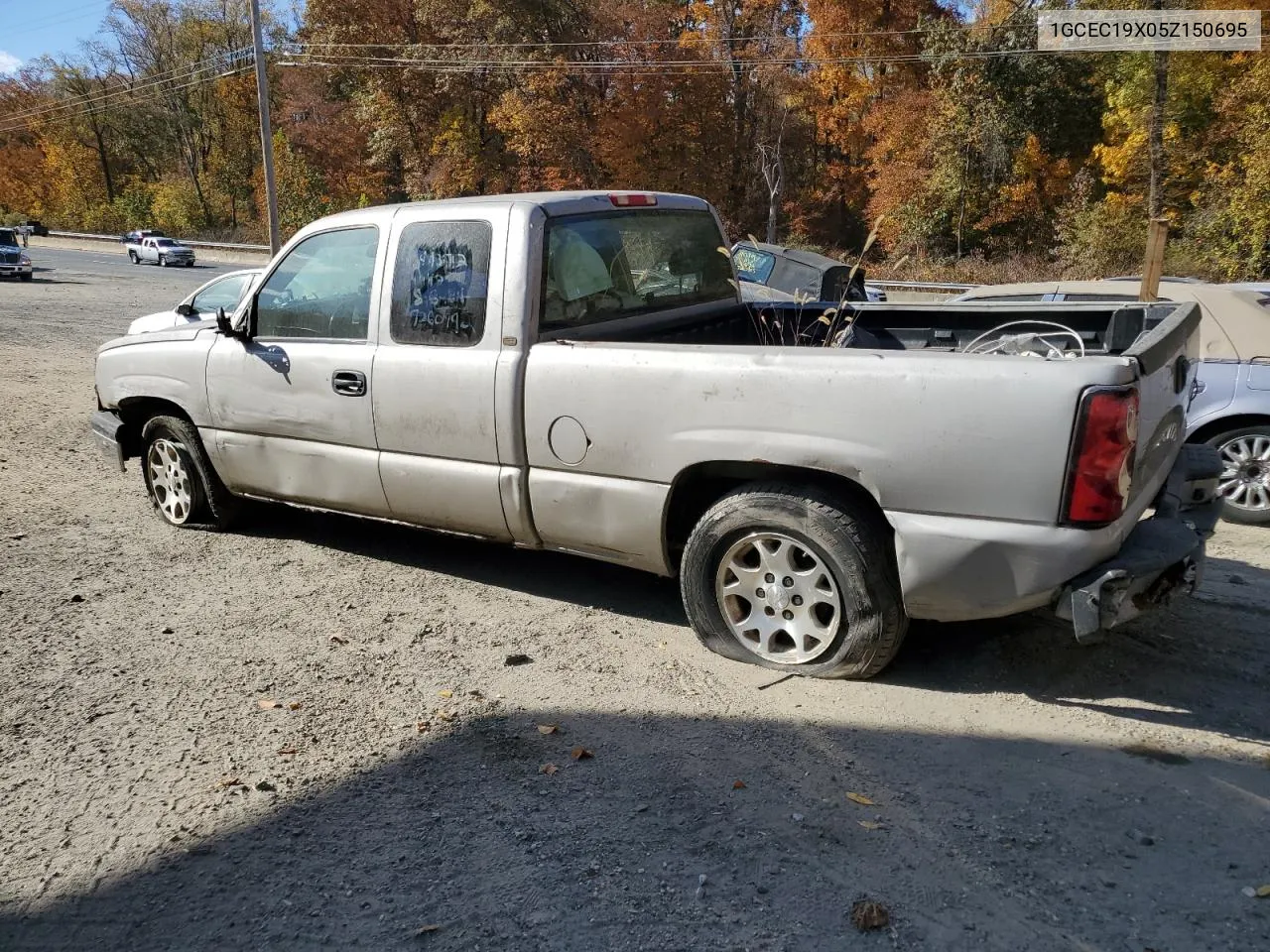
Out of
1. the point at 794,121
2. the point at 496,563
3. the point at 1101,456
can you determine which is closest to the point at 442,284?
the point at 496,563

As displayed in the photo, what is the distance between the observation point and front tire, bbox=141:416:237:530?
19.6 feet

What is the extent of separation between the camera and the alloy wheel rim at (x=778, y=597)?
3904 millimetres

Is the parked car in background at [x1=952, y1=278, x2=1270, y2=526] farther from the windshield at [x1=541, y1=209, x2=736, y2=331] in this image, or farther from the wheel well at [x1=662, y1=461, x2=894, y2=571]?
the wheel well at [x1=662, y1=461, x2=894, y2=571]

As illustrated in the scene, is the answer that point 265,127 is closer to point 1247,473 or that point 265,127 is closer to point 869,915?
point 1247,473

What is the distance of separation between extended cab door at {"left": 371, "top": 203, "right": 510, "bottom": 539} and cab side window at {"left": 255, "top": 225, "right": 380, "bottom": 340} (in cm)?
20

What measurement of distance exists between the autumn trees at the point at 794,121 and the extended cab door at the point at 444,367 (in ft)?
86.2

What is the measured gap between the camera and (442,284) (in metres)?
4.74

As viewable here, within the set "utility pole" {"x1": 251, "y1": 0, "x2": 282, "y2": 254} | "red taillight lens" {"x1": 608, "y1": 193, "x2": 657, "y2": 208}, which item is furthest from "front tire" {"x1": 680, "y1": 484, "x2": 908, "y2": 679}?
"utility pole" {"x1": 251, "y1": 0, "x2": 282, "y2": 254}

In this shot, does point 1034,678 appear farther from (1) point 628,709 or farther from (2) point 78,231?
(2) point 78,231

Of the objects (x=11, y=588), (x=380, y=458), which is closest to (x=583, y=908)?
(x=380, y=458)

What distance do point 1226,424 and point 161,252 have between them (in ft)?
148

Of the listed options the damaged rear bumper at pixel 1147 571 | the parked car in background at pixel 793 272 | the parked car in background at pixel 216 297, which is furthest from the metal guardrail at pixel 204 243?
the damaged rear bumper at pixel 1147 571

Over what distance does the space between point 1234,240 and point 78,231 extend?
224 feet

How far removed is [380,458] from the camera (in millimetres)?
4977
